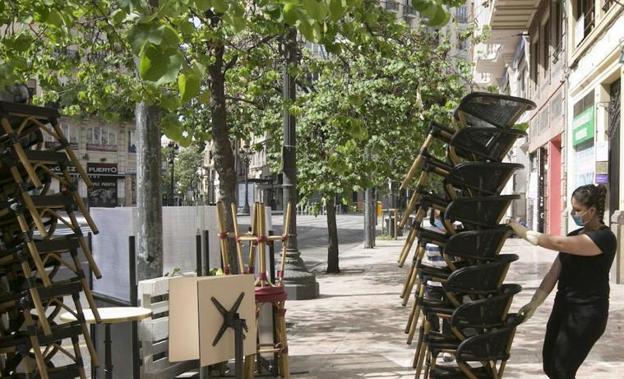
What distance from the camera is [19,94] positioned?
170 inches

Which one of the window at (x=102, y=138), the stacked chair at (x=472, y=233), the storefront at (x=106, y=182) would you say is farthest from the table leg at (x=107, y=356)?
the window at (x=102, y=138)

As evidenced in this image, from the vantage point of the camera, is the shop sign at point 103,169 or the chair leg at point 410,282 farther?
the shop sign at point 103,169

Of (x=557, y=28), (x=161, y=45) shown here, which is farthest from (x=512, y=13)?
(x=161, y=45)

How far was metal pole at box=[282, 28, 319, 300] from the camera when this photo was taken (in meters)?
10.8

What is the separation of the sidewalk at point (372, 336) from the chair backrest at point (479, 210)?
2.80 meters

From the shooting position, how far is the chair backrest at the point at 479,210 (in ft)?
14.5

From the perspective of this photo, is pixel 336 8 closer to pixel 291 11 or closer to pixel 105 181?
pixel 291 11

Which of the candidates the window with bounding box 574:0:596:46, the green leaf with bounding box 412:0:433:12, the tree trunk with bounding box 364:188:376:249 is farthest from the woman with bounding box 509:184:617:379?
the tree trunk with bounding box 364:188:376:249

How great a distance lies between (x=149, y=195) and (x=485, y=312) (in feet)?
13.6

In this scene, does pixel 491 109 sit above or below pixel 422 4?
below

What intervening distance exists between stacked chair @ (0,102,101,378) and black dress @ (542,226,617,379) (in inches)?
117

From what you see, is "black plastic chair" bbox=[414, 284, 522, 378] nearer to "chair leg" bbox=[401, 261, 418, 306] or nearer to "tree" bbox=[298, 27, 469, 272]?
"chair leg" bbox=[401, 261, 418, 306]

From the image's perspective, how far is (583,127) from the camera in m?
17.3

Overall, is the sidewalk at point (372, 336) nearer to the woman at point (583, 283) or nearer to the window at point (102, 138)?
the woman at point (583, 283)
